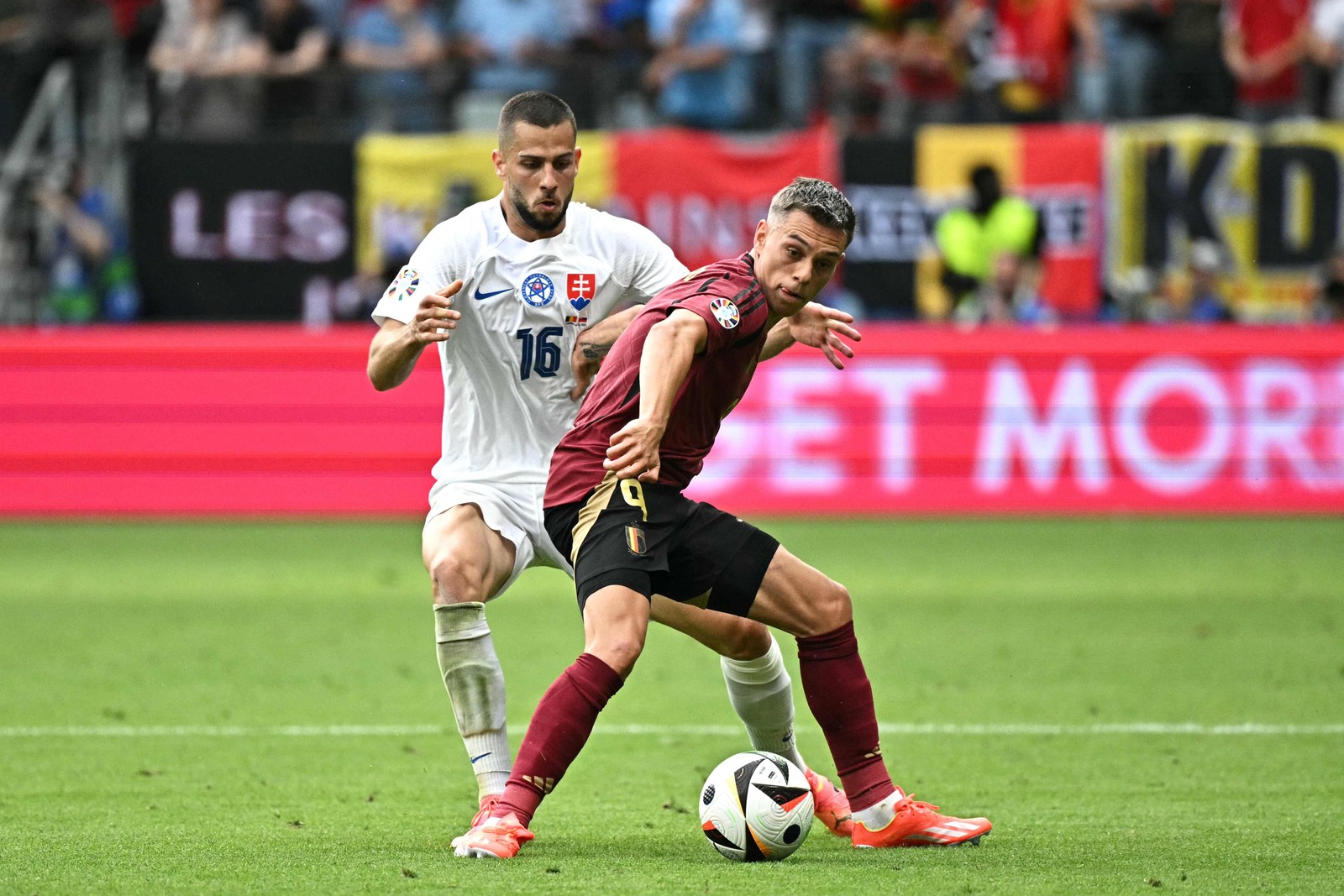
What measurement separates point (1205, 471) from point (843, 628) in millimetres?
9707

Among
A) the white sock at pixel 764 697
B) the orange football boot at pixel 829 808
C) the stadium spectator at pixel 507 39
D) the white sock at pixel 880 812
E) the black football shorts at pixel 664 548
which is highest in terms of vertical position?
the stadium spectator at pixel 507 39

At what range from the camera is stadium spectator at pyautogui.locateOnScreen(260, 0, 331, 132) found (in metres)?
16.5

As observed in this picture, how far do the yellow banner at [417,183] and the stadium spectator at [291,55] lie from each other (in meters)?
0.85

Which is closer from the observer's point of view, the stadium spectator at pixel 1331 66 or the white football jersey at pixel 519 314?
the white football jersey at pixel 519 314

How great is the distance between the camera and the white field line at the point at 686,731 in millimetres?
7449

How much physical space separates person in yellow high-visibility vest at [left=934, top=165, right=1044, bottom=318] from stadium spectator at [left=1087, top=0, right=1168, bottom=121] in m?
1.78

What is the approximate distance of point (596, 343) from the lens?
19.7ft

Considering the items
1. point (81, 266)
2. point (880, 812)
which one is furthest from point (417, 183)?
point (880, 812)

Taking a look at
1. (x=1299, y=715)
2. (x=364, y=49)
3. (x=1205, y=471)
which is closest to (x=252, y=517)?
(x=364, y=49)

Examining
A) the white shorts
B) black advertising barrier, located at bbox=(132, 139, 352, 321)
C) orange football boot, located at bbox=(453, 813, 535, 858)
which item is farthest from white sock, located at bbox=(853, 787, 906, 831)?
black advertising barrier, located at bbox=(132, 139, 352, 321)

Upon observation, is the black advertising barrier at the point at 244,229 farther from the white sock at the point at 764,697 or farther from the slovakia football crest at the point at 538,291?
the white sock at the point at 764,697

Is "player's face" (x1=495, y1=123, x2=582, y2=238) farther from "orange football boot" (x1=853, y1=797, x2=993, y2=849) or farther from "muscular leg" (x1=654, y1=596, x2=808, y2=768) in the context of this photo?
"orange football boot" (x1=853, y1=797, x2=993, y2=849)

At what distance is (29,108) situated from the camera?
52.6 feet

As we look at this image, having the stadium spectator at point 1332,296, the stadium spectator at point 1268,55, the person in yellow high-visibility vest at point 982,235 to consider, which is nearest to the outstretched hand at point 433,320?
the person in yellow high-visibility vest at point 982,235
